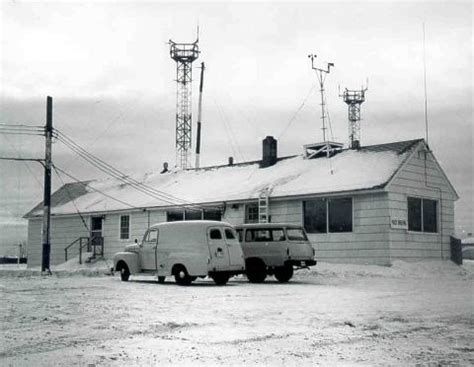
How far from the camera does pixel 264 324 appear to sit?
1040 centimetres

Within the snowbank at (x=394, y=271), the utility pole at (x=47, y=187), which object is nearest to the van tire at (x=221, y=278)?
the snowbank at (x=394, y=271)

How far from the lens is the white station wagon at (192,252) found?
760 inches

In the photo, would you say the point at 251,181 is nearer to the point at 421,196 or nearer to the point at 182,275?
the point at 421,196

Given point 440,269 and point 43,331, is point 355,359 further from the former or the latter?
point 440,269

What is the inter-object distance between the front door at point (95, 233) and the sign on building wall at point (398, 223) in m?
16.4

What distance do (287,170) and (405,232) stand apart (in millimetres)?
6865

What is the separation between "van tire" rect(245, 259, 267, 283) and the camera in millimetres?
21281

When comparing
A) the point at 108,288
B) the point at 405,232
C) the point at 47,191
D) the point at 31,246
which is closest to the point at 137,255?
the point at 108,288

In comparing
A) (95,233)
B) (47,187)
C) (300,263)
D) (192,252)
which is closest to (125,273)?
(192,252)

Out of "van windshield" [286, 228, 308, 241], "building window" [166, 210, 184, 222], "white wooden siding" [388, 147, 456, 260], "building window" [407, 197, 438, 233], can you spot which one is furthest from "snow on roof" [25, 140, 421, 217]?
"van windshield" [286, 228, 308, 241]

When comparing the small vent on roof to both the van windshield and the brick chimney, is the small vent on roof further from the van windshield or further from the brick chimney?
the van windshield

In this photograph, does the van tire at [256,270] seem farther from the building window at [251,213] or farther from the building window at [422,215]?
the building window at [251,213]

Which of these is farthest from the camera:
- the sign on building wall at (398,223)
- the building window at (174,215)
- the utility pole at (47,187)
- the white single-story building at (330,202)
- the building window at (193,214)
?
the building window at (174,215)

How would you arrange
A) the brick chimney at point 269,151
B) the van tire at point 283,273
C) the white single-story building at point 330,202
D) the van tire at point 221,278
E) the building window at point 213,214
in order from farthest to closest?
the brick chimney at point 269,151
the building window at point 213,214
the white single-story building at point 330,202
the van tire at point 283,273
the van tire at point 221,278
